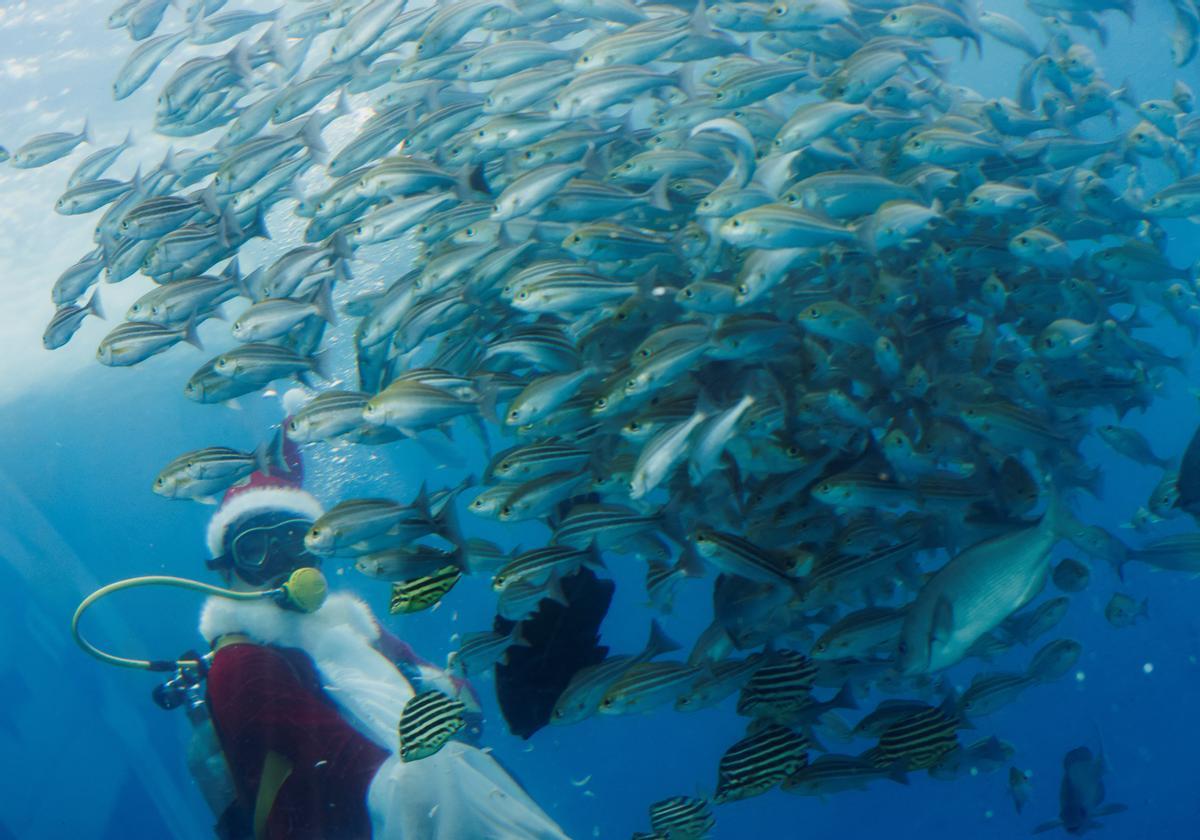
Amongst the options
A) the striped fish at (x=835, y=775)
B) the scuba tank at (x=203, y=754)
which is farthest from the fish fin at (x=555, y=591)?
the scuba tank at (x=203, y=754)

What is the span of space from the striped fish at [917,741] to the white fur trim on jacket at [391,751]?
2.09 metres

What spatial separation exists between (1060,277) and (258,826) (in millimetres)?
6237

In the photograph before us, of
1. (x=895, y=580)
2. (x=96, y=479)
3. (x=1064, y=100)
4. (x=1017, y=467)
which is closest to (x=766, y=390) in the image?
(x=1017, y=467)

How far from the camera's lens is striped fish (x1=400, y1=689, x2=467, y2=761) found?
399cm

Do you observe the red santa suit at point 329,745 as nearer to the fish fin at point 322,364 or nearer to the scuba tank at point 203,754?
the scuba tank at point 203,754

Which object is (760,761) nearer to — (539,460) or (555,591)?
(555,591)

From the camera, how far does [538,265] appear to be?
4.35 meters

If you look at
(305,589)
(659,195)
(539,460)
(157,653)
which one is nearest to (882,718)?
(539,460)

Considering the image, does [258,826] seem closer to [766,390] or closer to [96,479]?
[766,390]

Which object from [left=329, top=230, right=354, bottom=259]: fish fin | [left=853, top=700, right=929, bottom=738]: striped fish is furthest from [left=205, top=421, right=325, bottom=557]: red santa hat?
[left=853, top=700, right=929, bottom=738]: striped fish

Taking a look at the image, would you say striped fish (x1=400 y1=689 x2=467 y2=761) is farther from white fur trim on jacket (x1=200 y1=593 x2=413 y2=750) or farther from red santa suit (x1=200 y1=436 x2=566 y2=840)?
white fur trim on jacket (x1=200 y1=593 x2=413 y2=750)

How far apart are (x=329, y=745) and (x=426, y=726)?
538 millimetres

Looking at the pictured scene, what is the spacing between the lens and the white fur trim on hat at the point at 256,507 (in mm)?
5422

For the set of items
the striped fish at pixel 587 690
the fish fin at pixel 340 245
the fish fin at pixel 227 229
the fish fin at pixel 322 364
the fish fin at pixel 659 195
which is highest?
the fish fin at pixel 227 229
